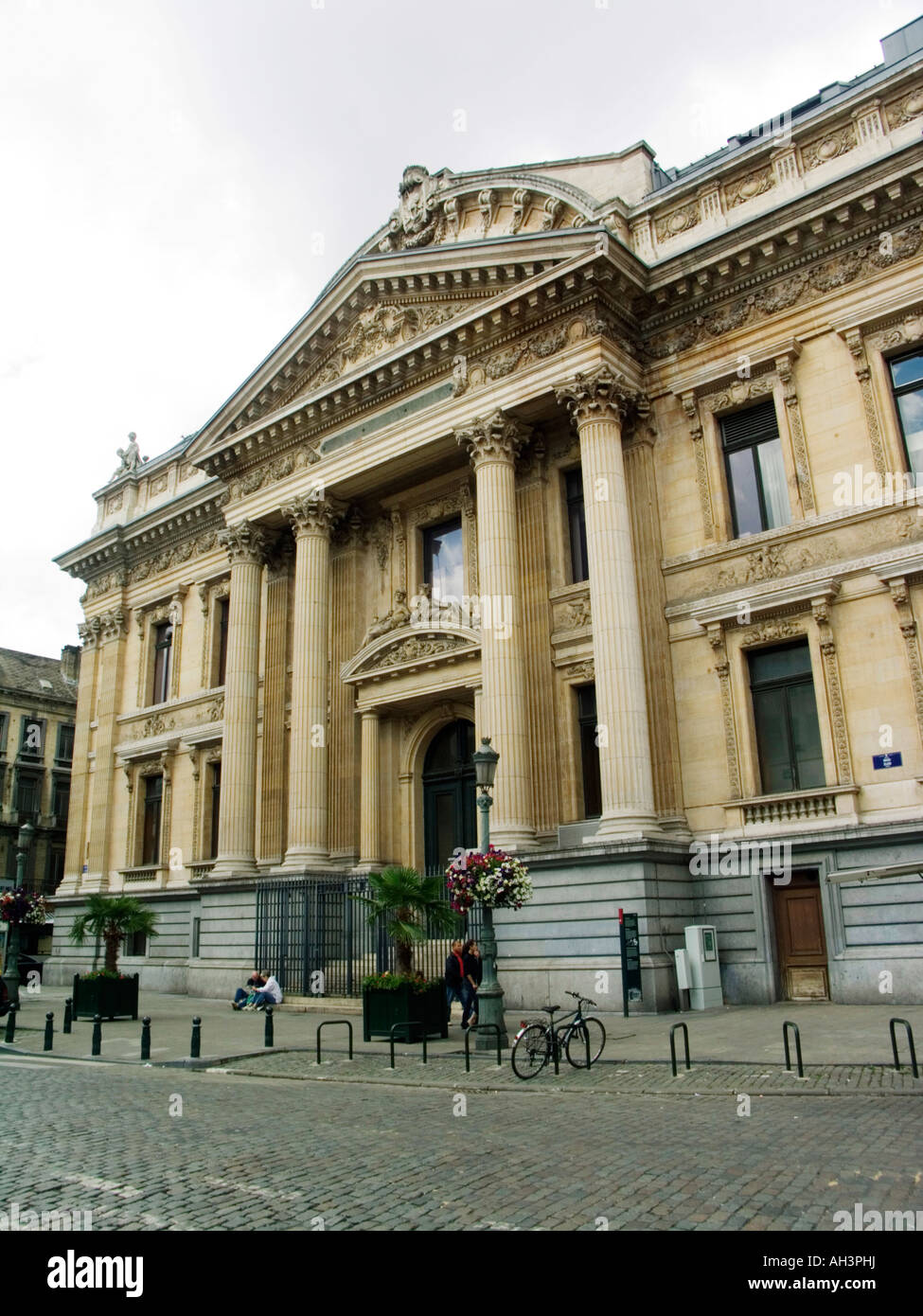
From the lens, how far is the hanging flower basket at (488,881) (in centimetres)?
1588

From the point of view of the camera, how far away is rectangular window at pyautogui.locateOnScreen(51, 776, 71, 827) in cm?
5953

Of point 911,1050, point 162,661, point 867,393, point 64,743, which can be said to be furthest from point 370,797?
point 64,743

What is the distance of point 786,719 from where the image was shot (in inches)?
851

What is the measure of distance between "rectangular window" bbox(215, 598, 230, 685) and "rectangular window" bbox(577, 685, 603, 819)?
15.3m

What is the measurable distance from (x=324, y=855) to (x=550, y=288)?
15268mm

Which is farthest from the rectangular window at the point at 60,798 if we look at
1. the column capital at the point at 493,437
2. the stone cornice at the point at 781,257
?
the stone cornice at the point at 781,257

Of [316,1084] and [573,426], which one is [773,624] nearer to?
[573,426]

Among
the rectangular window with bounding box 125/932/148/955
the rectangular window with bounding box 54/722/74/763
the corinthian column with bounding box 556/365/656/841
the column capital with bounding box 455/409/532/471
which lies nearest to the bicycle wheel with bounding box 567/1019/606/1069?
the corinthian column with bounding box 556/365/656/841

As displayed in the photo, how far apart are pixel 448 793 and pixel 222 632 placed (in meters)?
12.1

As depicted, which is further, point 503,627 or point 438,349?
point 438,349

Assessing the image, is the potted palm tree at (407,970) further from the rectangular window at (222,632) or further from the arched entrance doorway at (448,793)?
the rectangular window at (222,632)

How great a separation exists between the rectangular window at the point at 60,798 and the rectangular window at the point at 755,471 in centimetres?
4753

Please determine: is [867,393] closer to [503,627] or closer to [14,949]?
[503,627]

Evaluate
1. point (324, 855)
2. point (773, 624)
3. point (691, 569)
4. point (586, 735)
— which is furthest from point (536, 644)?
point (324, 855)
